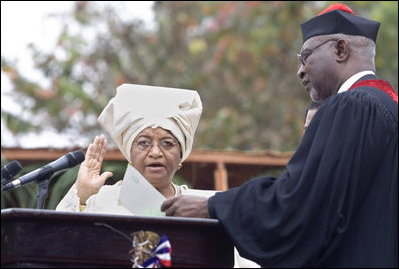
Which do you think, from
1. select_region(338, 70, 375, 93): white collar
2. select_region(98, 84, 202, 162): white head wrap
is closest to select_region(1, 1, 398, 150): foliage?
select_region(98, 84, 202, 162): white head wrap

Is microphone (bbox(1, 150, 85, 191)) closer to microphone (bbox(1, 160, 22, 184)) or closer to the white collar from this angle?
microphone (bbox(1, 160, 22, 184))

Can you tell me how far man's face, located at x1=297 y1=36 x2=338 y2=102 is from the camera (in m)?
5.54

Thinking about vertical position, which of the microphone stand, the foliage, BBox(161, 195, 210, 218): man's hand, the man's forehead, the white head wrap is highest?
the foliage

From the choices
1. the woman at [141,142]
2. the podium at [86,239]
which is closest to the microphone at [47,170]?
the podium at [86,239]

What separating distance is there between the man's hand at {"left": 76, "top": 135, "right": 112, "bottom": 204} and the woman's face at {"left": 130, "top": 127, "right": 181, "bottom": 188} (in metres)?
0.22

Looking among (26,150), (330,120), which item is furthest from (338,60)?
(26,150)

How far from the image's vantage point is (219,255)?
Result: 16.4ft

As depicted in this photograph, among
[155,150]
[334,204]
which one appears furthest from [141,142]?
[334,204]

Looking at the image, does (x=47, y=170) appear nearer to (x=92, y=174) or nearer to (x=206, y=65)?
(x=92, y=174)

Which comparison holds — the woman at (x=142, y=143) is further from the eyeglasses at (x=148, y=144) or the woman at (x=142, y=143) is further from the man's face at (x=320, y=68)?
the man's face at (x=320, y=68)

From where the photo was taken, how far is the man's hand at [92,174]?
6.67m

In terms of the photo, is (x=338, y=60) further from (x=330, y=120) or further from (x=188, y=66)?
(x=188, y=66)

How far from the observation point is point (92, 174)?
6727mm

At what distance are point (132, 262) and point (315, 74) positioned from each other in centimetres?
158
